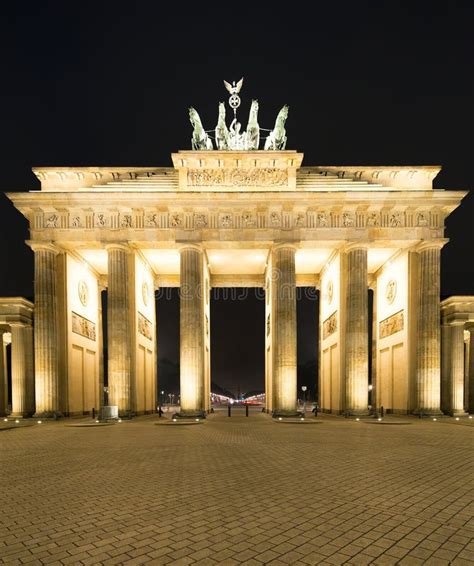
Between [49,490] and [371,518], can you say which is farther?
[49,490]

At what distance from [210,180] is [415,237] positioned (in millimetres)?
15788

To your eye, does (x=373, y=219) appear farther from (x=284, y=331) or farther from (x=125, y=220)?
(x=125, y=220)

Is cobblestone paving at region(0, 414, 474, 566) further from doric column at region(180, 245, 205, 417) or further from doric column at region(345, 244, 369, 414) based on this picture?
doric column at region(345, 244, 369, 414)

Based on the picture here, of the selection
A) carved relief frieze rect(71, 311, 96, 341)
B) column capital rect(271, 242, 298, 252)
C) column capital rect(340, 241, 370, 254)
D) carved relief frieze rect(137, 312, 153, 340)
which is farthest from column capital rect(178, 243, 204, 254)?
column capital rect(340, 241, 370, 254)

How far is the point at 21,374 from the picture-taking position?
29.5 meters

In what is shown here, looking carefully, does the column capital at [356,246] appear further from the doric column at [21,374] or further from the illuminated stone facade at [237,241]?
the doric column at [21,374]

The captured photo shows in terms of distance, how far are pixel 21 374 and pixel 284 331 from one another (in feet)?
68.4

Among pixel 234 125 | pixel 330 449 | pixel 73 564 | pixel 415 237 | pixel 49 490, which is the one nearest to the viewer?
pixel 73 564

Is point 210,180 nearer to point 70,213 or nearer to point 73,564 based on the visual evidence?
point 70,213

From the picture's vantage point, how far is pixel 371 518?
6.40 m

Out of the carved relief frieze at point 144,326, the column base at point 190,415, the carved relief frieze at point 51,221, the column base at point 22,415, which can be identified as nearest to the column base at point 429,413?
the column base at point 190,415

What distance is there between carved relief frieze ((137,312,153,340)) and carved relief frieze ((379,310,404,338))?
2149cm

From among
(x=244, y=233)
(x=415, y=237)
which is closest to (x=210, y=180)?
(x=244, y=233)

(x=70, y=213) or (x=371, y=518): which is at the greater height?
(x=70, y=213)
